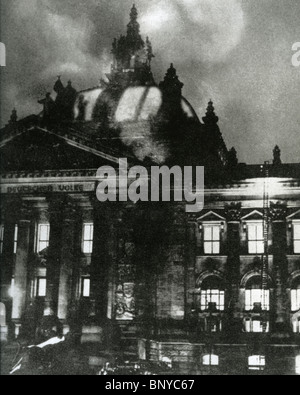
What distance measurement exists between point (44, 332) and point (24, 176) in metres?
7.84

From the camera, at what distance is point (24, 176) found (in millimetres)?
34375

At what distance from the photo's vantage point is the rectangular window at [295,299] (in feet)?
104

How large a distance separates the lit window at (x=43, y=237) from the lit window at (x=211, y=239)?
7821 mm

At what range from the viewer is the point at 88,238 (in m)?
34.3

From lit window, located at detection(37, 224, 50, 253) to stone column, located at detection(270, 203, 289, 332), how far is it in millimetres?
11058

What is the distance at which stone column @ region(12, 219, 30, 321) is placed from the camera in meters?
33.3

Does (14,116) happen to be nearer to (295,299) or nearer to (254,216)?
(254,216)

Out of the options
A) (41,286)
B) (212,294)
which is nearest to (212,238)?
(212,294)

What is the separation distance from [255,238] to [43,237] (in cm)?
1047

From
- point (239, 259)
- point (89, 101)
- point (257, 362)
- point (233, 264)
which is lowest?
point (257, 362)
